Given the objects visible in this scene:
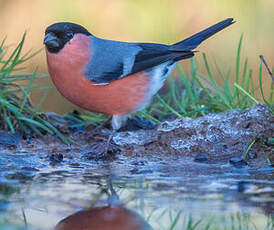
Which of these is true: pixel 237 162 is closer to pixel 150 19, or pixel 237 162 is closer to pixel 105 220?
pixel 105 220

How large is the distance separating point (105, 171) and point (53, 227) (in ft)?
4.23

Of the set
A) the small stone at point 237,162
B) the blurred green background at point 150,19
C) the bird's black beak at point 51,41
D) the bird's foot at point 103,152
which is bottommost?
the small stone at point 237,162

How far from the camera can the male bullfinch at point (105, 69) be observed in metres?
4.46

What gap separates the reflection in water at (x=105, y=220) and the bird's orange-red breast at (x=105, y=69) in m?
1.96

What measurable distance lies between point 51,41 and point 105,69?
0.52m

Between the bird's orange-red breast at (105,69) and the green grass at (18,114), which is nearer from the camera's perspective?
the bird's orange-red breast at (105,69)

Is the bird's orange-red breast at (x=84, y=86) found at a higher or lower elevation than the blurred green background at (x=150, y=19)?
lower

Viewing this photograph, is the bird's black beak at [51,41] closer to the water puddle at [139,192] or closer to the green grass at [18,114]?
the green grass at [18,114]

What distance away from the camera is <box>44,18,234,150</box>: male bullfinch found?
4457mm

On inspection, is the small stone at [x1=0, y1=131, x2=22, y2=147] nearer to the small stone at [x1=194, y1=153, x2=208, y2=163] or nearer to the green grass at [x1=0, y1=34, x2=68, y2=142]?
the green grass at [x1=0, y1=34, x2=68, y2=142]

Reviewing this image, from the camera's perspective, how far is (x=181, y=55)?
4934 millimetres

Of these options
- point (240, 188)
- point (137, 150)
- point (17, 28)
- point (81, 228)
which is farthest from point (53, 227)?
point (17, 28)

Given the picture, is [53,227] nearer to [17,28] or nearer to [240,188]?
[240,188]

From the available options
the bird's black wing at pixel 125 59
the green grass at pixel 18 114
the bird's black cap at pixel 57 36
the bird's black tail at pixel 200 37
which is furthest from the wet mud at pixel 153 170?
the bird's black tail at pixel 200 37
